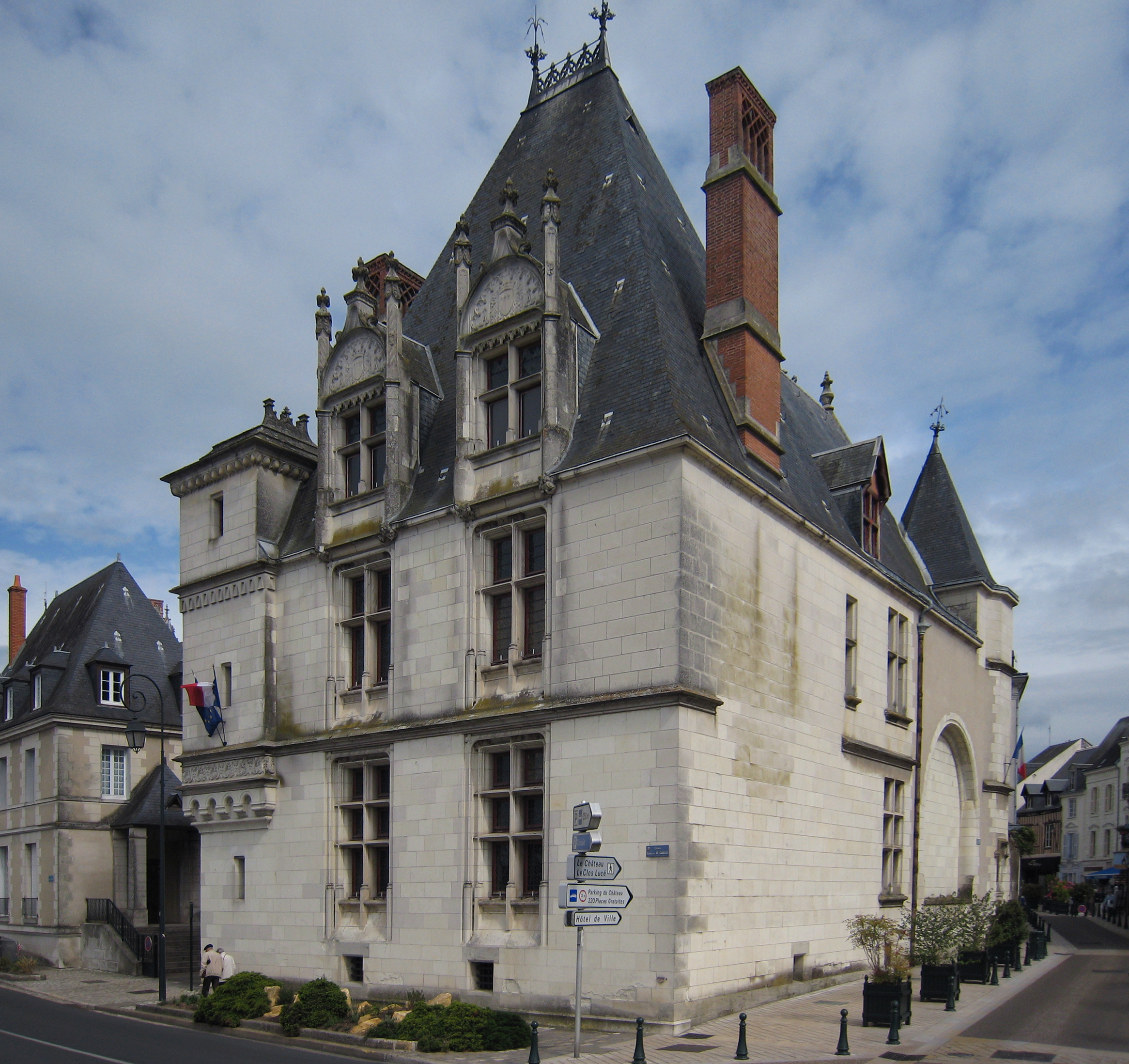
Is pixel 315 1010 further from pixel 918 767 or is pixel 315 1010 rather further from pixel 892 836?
pixel 918 767

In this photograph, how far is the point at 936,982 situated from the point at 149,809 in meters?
25.0

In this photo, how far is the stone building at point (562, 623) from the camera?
16328 mm

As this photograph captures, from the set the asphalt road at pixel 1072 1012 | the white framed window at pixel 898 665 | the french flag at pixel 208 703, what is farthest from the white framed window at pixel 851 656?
the french flag at pixel 208 703

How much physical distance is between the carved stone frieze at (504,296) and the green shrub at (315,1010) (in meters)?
11.4

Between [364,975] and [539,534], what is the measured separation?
8.41m

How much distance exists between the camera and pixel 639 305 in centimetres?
1923

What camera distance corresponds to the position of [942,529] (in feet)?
108

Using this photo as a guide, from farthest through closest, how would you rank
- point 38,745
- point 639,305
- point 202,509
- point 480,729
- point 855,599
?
point 38,745 → point 202,509 → point 855,599 → point 639,305 → point 480,729

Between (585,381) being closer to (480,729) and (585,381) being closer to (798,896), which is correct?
(480,729)

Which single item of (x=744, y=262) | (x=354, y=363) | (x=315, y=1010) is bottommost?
(x=315, y=1010)

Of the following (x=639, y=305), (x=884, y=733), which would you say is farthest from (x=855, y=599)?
(x=639, y=305)

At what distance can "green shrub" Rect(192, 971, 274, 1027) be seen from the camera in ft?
57.8

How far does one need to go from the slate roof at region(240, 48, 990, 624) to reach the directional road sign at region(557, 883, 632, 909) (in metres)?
6.72

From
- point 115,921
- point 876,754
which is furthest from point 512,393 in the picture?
point 115,921
